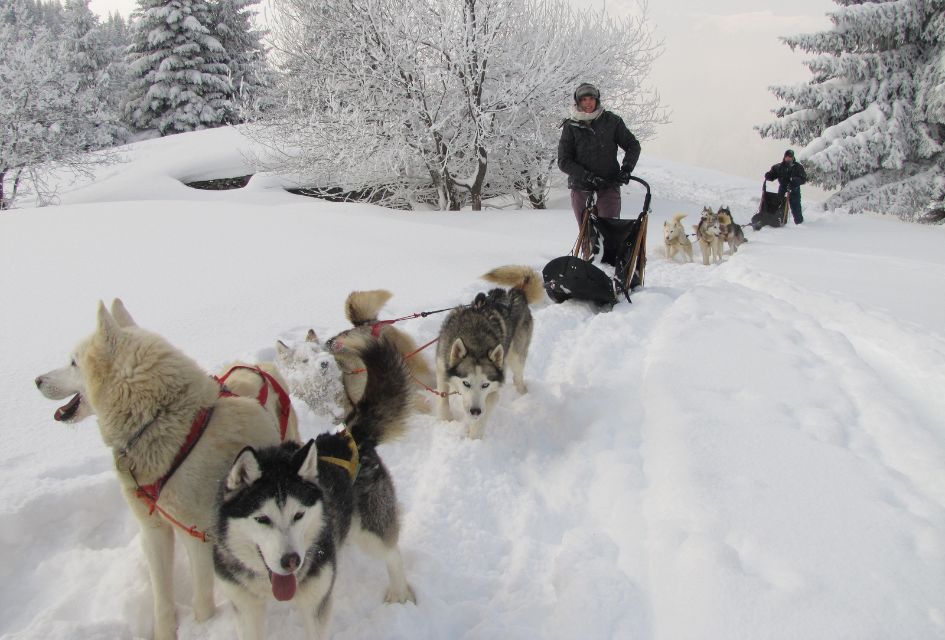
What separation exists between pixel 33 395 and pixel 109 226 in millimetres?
4535

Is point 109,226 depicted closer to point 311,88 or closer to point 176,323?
point 176,323

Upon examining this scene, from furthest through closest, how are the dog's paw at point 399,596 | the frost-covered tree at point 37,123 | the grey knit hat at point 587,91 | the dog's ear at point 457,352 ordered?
the frost-covered tree at point 37,123
the grey knit hat at point 587,91
the dog's ear at point 457,352
the dog's paw at point 399,596

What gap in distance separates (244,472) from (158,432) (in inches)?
16.8

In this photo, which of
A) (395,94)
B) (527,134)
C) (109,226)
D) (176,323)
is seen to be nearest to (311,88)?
(395,94)

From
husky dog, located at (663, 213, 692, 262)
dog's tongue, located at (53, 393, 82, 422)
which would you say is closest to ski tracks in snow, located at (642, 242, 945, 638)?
dog's tongue, located at (53, 393, 82, 422)

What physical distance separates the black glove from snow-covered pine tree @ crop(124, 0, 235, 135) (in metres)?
20.8

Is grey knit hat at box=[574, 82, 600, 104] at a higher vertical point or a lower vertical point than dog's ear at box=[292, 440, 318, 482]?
higher

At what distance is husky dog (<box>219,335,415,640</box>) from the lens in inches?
63.2

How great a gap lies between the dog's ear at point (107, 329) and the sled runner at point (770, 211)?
43.8 feet

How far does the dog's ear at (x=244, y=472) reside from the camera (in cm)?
161

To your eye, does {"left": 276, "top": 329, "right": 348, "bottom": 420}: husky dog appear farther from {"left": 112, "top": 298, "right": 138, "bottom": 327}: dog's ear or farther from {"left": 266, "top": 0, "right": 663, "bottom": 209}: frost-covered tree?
{"left": 266, "top": 0, "right": 663, "bottom": 209}: frost-covered tree

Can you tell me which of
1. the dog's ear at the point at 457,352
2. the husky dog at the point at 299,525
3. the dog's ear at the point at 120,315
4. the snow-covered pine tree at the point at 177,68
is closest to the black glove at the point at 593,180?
the dog's ear at the point at 457,352

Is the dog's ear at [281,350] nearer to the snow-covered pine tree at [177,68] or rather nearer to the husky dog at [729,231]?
the husky dog at [729,231]

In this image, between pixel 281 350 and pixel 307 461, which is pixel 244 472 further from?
pixel 281 350
